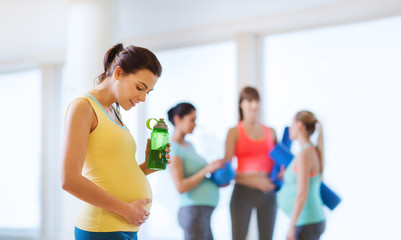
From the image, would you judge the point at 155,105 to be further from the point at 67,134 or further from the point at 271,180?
the point at 67,134

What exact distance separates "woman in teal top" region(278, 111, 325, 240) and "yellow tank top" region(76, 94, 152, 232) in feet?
4.39

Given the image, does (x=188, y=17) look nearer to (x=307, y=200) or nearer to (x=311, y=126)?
(x=311, y=126)

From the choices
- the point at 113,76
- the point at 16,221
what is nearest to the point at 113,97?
the point at 113,76

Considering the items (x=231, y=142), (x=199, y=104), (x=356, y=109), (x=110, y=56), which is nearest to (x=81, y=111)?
(x=110, y=56)

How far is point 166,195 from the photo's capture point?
4.50m

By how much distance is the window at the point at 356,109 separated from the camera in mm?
3467

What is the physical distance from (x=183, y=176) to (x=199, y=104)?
6.51ft

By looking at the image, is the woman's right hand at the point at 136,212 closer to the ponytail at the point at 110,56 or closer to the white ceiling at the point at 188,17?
the ponytail at the point at 110,56

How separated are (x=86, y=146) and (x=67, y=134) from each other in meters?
0.05

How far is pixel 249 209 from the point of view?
2.74 m

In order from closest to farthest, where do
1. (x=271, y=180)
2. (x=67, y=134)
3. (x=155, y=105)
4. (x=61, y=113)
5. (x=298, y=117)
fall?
(x=67, y=134)
(x=298, y=117)
(x=271, y=180)
(x=155, y=105)
(x=61, y=113)

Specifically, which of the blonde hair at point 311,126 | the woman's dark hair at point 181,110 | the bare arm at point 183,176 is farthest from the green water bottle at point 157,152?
the blonde hair at point 311,126

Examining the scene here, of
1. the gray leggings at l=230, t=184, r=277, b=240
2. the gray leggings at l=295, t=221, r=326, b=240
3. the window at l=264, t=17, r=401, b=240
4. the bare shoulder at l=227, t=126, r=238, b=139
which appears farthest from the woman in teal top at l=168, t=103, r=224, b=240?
the window at l=264, t=17, r=401, b=240

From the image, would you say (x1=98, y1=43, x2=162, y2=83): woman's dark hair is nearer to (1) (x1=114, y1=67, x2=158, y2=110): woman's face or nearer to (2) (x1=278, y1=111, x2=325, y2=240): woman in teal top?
(1) (x1=114, y1=67, x2=158, y2=110): woman's face
